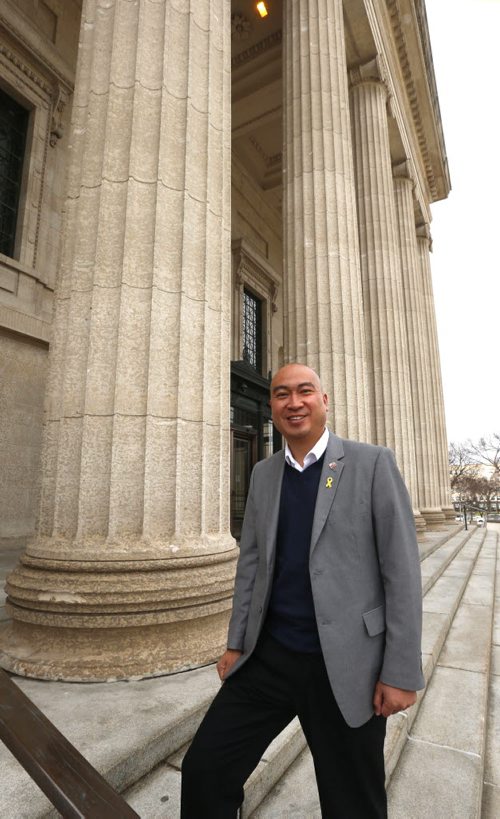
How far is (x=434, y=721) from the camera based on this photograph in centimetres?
362

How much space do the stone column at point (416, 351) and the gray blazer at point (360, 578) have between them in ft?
51.0

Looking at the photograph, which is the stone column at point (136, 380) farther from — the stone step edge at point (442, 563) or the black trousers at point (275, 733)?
the stone step edge at point (442, 563)

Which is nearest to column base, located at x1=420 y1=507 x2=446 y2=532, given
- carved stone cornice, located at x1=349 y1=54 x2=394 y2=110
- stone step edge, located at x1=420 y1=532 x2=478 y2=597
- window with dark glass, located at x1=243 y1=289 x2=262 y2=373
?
stone step edge, located at x1=420 y1=532 x2=478 y2=597

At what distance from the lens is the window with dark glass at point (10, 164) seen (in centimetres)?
1023

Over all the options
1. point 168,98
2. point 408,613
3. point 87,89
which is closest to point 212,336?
point 168,98

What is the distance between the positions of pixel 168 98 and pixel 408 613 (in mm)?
4616

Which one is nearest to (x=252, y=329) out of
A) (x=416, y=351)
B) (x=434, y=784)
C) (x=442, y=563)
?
(x=416, y=351)

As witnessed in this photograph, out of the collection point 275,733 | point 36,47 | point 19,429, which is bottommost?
point 275,733

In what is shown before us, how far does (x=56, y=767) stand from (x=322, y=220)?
8.71 m

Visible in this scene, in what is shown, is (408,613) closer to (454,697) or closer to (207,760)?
(207,760)

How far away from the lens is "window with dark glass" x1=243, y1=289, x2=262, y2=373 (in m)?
18.3

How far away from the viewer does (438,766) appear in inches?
119

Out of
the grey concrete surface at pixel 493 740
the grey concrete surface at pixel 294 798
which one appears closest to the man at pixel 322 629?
the grey concrete surface at pixel 294 798

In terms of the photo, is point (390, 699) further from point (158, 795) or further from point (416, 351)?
point (416, 351)
